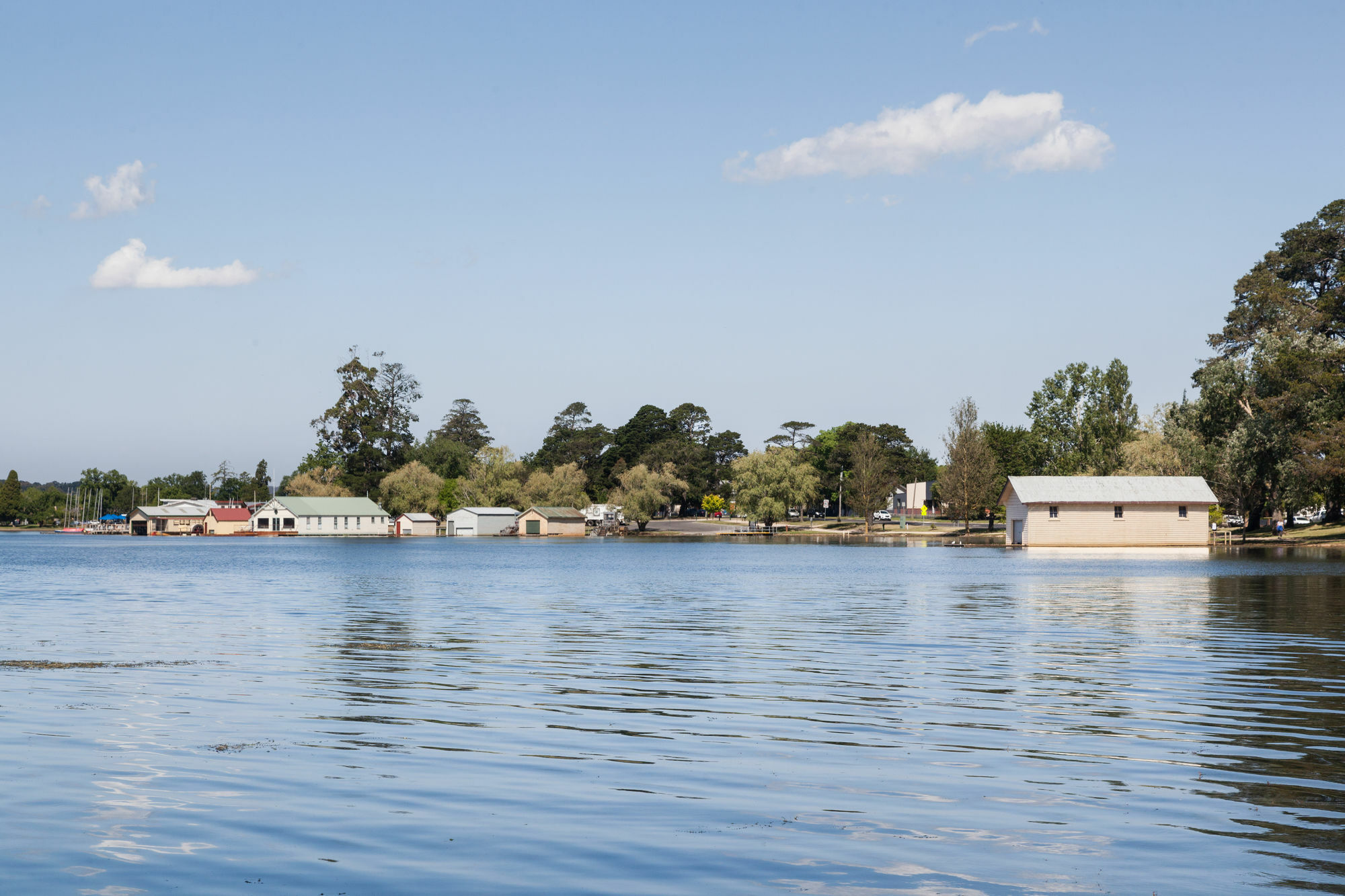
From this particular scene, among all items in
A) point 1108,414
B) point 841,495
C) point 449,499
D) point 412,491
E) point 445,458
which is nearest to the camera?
point 1108,414

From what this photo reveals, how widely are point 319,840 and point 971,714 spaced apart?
28.1 ft

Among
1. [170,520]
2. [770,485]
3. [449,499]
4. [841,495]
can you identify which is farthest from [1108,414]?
[170,520]

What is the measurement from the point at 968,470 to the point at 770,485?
96.0 ft

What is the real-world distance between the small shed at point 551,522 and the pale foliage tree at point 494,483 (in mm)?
5703

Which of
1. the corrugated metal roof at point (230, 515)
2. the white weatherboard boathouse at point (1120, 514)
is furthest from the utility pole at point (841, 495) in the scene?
the corrugated metal roof at point (230, 515)

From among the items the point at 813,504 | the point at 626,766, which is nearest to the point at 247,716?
the point at 626,766

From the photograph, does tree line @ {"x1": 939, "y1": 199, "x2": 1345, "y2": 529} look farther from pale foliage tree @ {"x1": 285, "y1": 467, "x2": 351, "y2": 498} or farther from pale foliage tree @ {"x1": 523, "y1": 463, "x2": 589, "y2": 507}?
pale foliage tree @ {"x1": 285, "y1": 467, "x2": 351, "y2": 498}

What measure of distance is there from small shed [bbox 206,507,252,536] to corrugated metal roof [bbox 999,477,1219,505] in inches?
5065

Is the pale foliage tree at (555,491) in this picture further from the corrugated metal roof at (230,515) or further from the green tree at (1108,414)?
the green tree at (1108,414)

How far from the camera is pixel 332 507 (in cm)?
16600

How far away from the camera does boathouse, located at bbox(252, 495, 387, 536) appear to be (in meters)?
165

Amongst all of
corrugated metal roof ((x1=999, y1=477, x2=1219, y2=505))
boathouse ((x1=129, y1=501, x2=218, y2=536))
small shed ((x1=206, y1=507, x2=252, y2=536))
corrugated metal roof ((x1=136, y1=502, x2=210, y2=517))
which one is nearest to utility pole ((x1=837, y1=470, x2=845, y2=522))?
corrugated metal roof ((x1=999, y1=477, x2=1219, y2=505))

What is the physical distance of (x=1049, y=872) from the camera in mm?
7285

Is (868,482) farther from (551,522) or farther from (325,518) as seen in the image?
(325,518)
